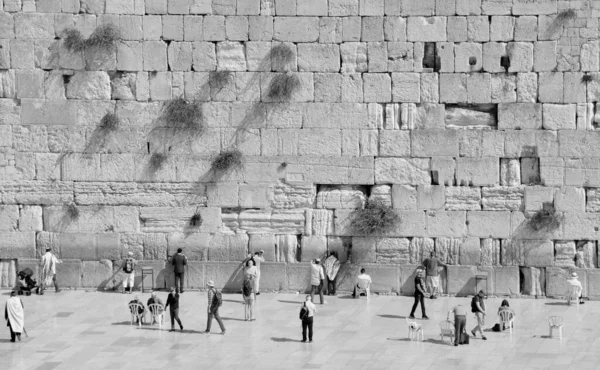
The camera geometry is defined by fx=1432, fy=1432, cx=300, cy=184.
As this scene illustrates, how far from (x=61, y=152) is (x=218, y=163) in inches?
151

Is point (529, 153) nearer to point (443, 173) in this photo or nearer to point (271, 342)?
point (443, 173)

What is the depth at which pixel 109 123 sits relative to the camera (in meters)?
34.2

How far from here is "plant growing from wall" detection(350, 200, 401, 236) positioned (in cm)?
3369

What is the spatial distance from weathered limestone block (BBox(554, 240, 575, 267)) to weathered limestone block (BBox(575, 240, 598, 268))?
0.41ft


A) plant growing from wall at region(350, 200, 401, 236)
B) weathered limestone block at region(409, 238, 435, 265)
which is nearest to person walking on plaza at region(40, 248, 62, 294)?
plant growing from wall at region(350, 200, 401, 236)

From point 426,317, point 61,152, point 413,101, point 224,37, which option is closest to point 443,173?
point 413,101

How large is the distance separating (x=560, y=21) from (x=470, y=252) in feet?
18.8

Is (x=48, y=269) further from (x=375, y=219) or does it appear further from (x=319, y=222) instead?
(x=375, y=219)

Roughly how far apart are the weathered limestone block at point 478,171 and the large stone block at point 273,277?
471cm

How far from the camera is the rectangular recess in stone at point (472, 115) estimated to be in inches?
1323

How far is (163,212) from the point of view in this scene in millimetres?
34438

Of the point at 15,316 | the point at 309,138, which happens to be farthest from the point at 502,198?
the point at 15,316

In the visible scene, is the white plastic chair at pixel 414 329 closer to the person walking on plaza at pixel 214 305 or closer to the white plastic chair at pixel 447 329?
the white plastic chair at pixel 447 329

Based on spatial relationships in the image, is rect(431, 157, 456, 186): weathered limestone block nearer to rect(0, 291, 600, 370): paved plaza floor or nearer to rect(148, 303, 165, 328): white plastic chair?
rect(0, 291, 600, 370): paved plaza floor
